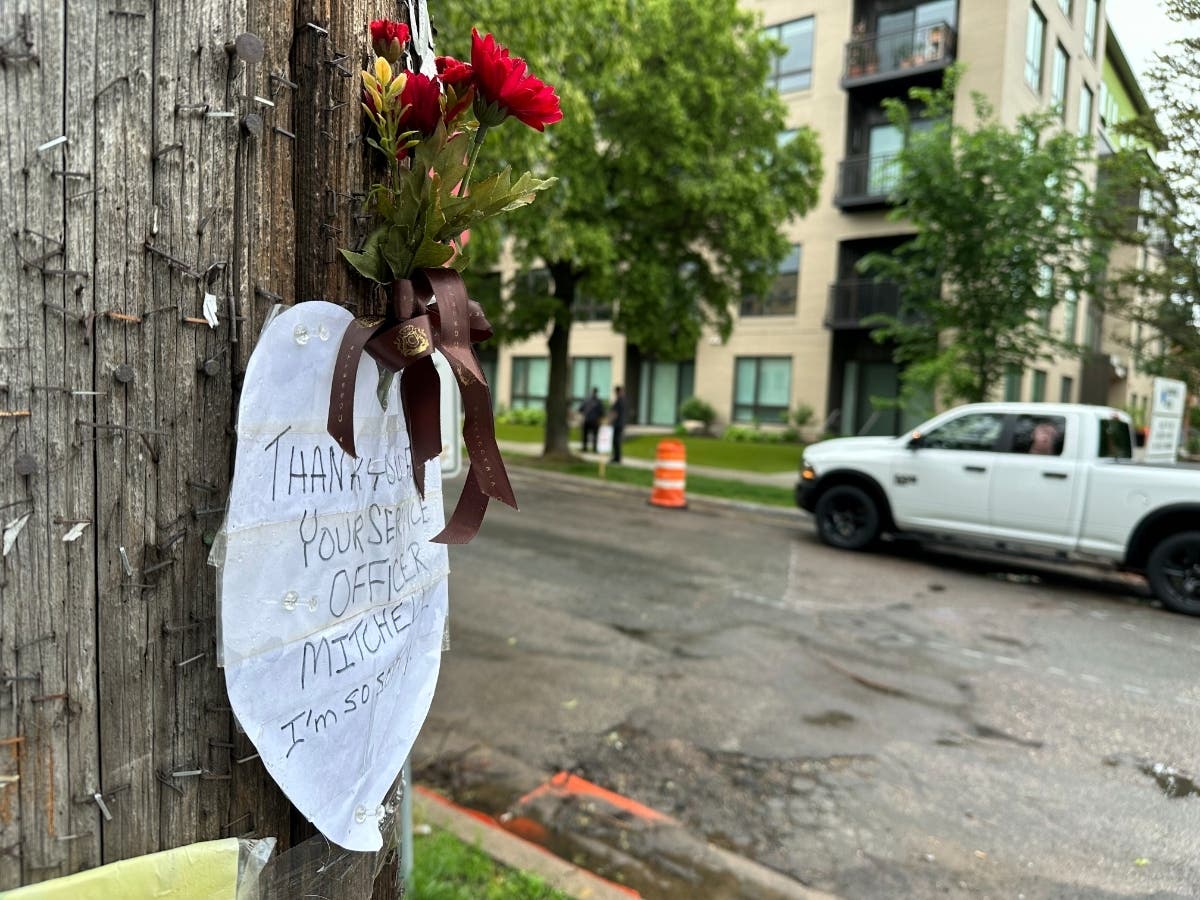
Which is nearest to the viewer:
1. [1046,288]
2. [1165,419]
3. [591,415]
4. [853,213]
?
[1165,419]

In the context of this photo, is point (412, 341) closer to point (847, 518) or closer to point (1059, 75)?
point (847, 518)

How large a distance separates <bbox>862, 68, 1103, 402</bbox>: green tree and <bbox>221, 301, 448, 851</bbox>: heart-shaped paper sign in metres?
12.0

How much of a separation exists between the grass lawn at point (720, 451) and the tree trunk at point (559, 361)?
128cm

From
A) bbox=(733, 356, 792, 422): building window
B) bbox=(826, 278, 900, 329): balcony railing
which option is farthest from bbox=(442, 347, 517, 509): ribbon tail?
bbox=(733, 356, 792, 422): building window

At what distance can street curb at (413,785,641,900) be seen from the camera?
9.86 feet

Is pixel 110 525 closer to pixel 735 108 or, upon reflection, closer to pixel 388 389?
pixel 388 389

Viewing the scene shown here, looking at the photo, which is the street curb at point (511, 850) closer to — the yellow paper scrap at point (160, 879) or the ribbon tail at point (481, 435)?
the yellow paper scrap at point (160, 879)

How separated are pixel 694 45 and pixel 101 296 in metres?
15.9

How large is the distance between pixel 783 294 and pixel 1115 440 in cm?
1723

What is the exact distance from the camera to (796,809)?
3.77 meters

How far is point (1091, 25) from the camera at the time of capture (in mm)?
14055

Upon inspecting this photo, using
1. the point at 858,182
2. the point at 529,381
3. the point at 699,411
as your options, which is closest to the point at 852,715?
the point at 858,182

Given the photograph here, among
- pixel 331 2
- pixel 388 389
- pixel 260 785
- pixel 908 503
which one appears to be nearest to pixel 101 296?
pixel 388 389

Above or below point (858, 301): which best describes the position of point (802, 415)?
below
